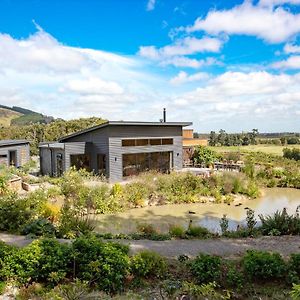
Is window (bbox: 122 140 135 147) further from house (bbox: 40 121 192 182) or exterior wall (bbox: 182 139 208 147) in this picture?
exterior wall (bbox: 182 139 208 147)

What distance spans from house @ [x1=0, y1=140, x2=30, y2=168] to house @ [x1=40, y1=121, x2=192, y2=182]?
120 inches

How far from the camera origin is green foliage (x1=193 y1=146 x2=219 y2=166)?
94.0 feet

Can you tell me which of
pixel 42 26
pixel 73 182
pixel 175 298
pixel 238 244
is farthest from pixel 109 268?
pixel 42 26

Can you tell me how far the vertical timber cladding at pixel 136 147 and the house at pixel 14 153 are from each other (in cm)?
Result: 944

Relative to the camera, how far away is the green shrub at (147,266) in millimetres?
6439

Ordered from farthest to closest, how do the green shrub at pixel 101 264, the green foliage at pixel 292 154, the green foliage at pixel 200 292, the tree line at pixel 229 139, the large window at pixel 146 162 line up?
the tree line at pixel 229 139
the green foliage at pixel 292 154
the large window at pixel 146 162
the green shrub at pixel 101 264
the green foliage at pixel 200 292

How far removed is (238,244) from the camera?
8406mm

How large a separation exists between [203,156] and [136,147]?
7.83 m

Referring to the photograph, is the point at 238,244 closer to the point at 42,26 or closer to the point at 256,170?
the point at 42,26

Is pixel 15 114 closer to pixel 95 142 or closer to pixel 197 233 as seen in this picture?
pixel 95 142

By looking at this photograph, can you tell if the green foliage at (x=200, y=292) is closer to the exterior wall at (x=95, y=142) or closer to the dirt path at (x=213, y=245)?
the dirt path at (x=213, y=245)

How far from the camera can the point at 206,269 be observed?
6336mm

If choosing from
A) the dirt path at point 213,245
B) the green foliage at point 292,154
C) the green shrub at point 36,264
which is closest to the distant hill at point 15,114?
the green foliage at point 292,154

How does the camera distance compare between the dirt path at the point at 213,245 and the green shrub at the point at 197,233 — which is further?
the green shrub at the point at 197,233
